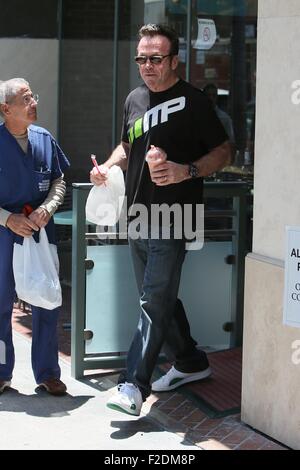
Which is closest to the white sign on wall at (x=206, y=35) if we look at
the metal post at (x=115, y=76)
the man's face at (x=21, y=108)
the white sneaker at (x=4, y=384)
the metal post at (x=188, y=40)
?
the metal post at (x=188, y=40)

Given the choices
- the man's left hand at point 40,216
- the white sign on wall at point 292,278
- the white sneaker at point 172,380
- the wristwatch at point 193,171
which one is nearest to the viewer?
the white sign on wall at point 292,278

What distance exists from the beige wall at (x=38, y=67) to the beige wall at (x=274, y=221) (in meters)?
5.06

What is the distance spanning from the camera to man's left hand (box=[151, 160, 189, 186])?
199 inches

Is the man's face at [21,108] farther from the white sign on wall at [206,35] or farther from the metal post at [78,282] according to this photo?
the white sign on wall at [206,35]

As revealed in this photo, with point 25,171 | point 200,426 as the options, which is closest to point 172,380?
point 200,426

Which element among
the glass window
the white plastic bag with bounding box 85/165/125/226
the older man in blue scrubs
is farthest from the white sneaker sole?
the glass window

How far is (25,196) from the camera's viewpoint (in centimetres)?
568

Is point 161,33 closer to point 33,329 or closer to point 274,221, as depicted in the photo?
point 274,221

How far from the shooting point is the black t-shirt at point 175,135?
5.26m

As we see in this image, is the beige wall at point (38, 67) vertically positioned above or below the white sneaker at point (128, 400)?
above

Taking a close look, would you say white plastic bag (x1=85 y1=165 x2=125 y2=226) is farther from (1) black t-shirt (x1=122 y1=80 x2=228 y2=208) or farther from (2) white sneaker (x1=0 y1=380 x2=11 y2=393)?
(2) white sneaker (x1=0 y1=380 x2=11 y2=393)

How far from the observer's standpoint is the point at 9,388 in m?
6.02

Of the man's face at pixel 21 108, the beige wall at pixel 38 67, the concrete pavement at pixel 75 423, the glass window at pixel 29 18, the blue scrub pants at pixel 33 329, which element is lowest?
the concrete pavement at pixel 75 423

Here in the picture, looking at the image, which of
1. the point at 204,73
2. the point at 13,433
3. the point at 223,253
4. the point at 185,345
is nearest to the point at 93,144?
the point at 204,73
